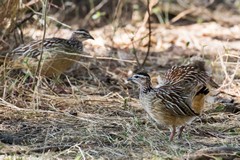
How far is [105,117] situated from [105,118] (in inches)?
2.8

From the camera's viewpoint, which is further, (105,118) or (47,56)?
(47,56)

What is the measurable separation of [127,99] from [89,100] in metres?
0.45

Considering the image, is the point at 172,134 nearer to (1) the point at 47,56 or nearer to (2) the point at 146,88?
(2) the point at 146,88

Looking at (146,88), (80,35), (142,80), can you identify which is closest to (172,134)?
(146,88)

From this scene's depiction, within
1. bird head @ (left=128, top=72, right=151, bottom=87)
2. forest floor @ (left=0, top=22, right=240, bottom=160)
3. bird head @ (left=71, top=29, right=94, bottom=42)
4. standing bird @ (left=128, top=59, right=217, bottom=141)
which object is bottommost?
forest floor @ (left=0, top=22, right=240, bottom=160)

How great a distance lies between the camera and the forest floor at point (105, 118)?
6430 mm

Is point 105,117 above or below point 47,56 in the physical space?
below

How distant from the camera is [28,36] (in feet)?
34.4

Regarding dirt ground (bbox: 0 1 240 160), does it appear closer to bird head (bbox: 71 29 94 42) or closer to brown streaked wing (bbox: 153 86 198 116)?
brown streaked wing (bbox: 153 86 198 116)

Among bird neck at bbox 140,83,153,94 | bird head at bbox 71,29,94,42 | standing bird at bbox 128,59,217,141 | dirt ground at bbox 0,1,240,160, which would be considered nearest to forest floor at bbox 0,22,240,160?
dirt ground at bbox 0,1,240,160

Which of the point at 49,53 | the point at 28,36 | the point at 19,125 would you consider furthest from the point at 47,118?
Result: the point at 28,36

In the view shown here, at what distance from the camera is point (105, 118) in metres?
7.84

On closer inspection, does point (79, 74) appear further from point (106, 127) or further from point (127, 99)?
→ point (106, 127)

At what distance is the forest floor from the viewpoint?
643 cm
